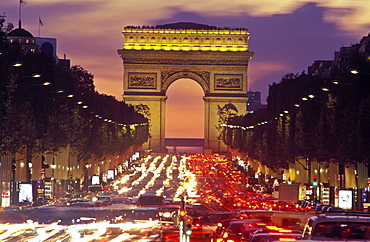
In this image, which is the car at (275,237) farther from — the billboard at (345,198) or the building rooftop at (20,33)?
the building rooftop at (20,33)

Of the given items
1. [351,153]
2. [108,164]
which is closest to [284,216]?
[351,153]

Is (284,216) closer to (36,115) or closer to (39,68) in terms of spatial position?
(36,115)

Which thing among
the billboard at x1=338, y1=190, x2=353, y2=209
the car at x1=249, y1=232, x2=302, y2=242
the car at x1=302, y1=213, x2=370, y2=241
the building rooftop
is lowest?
the billboard at x1=338, y1=190, x2=353, y2=209

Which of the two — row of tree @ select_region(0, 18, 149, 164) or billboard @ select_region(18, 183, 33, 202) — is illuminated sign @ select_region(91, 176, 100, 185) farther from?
billboard @ select_region(18, 183, 33, 202)

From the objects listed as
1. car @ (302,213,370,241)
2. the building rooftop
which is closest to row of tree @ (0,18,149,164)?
car @ (302,213,370,241)

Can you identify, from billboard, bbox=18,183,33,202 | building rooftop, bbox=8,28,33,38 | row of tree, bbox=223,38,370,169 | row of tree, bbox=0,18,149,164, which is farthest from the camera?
building rooftop, bbox=8,28,33,38

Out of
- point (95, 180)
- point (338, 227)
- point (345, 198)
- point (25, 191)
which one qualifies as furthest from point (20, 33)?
point (338, 227)

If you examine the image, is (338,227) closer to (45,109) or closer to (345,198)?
(345,198)
